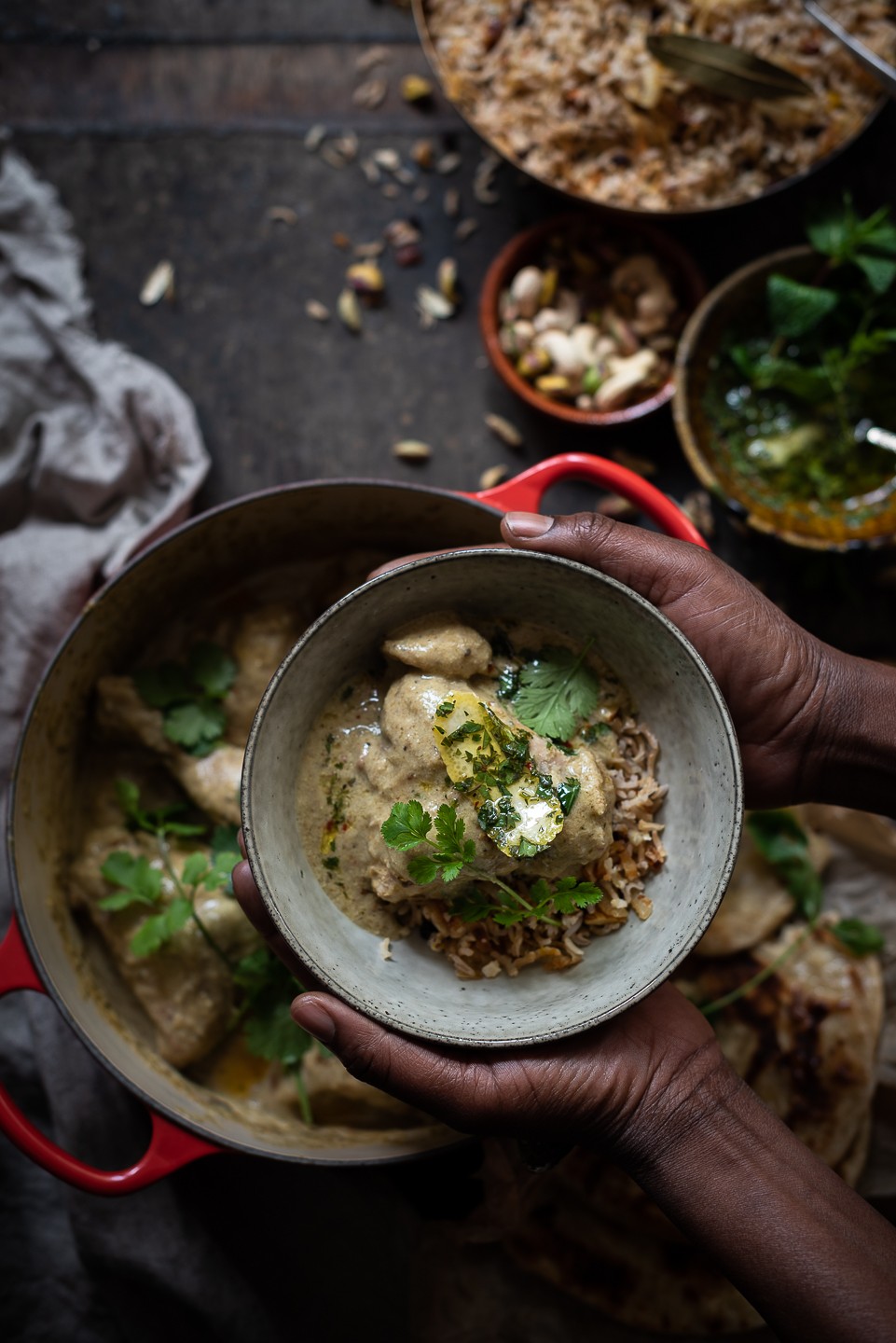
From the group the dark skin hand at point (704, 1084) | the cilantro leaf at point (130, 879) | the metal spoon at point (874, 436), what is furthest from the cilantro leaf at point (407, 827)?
the metal spoon at point (874, 436)

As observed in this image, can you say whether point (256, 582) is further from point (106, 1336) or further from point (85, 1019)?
point (106, 1336)

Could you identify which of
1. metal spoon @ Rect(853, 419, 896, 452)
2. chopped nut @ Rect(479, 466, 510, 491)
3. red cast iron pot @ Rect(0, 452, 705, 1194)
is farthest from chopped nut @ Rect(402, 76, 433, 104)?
metal spoon @ Rect(853, 419, 896, 452)

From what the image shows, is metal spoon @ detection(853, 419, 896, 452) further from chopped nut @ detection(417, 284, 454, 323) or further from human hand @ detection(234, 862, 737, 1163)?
human hand @ detection(234, 862, 737, 1163)

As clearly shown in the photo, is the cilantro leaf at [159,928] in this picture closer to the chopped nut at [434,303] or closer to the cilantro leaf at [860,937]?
the cilantro leaf at [860,937]

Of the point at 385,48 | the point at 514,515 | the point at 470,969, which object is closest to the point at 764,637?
the point at 514,515

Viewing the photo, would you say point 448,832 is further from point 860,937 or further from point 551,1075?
point 860,937
